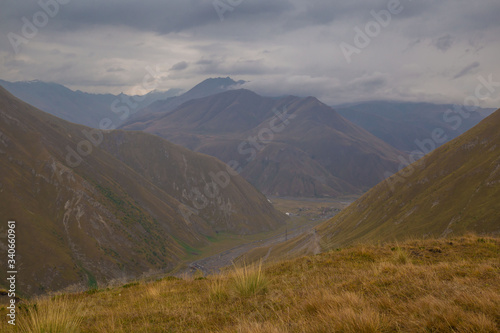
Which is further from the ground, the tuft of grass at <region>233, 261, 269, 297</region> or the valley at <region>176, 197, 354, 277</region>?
the tuft of grass at <region>233, 261, 269, 297</region>

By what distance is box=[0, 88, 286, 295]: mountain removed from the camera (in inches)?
2699

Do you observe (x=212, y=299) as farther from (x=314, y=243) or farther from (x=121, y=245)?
(x=121, y=245)

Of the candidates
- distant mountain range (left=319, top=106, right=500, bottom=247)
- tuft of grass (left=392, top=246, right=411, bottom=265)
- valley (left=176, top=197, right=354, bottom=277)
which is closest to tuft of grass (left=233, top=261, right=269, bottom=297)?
tuft of grass (left=392, top=246, right=411, bottom=265)

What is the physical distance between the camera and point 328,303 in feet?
19.7

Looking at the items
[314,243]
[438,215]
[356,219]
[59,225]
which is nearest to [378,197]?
[356,219]

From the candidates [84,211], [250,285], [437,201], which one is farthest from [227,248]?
[250,285]

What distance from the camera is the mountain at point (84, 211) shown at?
68562mm

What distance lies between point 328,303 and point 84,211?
95521 mm

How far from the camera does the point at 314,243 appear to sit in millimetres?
76688

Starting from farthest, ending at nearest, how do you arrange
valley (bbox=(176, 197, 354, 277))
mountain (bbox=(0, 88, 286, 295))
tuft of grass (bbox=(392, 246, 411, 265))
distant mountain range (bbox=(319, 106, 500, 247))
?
1. valley (bbox=(176, 197, 354, 277))
2. mountain (bbox=(0, 88, 286, 295))
3. distant mountain range (bbox=(319, 106, 500, 247))
4. tuft of grass (bbox=(392, 246, 411, 265))

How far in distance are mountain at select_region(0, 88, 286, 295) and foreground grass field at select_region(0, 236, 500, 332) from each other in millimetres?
63730

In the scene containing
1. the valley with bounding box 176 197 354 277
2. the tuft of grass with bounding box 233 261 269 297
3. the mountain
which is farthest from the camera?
the valley with bounding box 176 197 354 277

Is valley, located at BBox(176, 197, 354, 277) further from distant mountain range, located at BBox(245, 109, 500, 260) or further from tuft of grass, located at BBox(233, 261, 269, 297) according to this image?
tuft of grass, located at BBox(233, 261, 269, 297)

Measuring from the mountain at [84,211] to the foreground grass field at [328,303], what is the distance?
209 feet
